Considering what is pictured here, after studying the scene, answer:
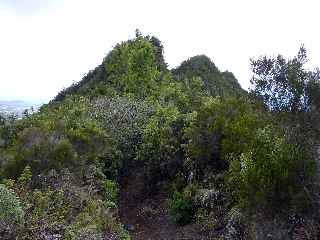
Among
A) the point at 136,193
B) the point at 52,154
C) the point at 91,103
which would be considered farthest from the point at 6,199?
the point at 91,103

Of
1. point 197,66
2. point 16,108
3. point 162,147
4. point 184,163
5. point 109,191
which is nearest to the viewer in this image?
point 109,191

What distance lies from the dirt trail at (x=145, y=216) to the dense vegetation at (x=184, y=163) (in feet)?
0.98

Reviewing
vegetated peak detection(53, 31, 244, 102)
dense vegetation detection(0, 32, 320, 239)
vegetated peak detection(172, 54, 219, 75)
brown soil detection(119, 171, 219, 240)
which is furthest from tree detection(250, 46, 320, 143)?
vegetated peak detection(172, 54, 219, 75)

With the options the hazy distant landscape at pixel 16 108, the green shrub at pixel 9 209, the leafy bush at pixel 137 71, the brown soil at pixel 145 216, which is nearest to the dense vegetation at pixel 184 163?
the green shrub at pixel 9 209

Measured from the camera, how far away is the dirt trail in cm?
1522

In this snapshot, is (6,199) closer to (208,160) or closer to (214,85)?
(208,160)

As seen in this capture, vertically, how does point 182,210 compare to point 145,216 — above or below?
above

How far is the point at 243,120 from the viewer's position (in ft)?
49.7

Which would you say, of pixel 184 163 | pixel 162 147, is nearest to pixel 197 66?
pixel 162 147

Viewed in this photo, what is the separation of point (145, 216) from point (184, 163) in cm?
213

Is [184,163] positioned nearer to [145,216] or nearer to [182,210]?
[145,216]

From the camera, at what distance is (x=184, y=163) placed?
18.3 m

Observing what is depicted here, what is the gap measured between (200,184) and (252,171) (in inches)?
243

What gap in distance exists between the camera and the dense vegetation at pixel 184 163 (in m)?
10.2
